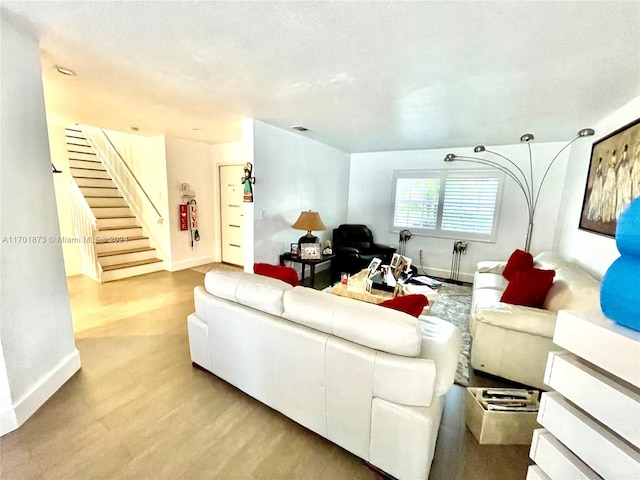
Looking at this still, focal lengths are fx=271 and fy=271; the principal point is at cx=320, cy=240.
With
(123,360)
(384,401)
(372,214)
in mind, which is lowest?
(123,360)

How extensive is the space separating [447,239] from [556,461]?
4.20m

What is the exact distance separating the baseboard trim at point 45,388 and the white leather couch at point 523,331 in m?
3.12

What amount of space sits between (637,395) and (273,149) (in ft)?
12.2

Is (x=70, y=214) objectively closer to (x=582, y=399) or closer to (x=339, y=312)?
(x=339, y=312)

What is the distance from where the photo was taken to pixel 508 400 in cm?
164

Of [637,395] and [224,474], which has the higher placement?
[637,395]

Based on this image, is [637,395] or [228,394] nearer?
[637,395]

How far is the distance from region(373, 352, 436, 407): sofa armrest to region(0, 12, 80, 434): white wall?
211cm

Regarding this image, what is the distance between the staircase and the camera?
173 inches

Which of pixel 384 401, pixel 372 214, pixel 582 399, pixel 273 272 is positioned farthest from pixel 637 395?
pixel 372 214

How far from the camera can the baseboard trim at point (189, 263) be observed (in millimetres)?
4793

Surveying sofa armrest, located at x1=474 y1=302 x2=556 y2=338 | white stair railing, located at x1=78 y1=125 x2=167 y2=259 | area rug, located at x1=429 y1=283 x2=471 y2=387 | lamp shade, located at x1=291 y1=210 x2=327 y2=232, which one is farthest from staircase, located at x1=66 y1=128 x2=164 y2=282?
sofa armrest, located at x1=474 y1=302 x2=556 y2=338

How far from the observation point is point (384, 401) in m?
1.27

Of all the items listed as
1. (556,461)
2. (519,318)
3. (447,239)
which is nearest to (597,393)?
(556,461)
